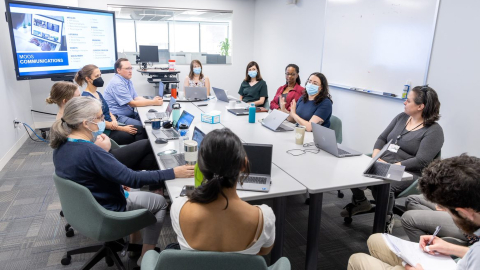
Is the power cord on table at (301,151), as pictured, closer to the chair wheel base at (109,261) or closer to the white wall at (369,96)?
the chair wheel base at (109,261)

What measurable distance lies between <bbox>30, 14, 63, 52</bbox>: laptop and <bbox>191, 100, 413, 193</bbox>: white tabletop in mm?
3523

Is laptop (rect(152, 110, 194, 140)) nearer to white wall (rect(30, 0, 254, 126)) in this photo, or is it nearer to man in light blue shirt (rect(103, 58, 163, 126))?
man in light blue shirt (rect(103, 58, 163, 126))

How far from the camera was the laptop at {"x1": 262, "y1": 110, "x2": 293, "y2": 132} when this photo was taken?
9.92 feet

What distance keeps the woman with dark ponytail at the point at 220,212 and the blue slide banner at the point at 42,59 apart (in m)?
4.39

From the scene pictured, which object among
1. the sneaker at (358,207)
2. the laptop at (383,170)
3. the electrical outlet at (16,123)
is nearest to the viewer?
the laptop at (383,170)

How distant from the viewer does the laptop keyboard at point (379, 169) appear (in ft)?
6.84

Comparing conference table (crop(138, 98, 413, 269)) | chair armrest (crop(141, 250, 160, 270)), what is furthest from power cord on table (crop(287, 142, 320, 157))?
chair armrest (crop(141, 250, 160, 270))

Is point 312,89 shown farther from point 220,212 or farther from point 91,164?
point 220,212

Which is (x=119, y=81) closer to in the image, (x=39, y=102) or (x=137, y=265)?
(x=137, y=265)

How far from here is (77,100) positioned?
185 cm

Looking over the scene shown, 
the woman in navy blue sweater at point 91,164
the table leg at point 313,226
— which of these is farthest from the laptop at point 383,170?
the woman in navy blue sweater at point 91,164

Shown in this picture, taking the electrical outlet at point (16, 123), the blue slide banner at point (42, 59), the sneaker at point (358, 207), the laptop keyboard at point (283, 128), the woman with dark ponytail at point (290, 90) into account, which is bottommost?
the sneaker at point (358, 207)

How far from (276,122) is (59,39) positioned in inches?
153

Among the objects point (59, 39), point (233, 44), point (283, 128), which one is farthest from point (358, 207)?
point (233, 44)
